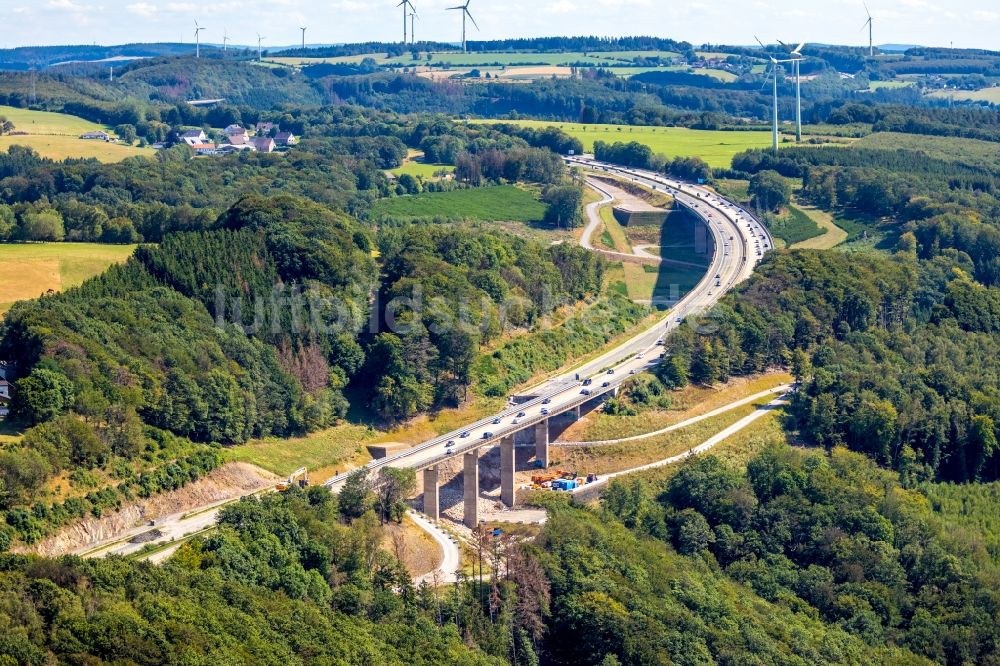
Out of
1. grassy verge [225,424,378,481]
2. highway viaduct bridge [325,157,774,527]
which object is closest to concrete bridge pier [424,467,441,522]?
highway viaduct bridge [325,157,774,527]

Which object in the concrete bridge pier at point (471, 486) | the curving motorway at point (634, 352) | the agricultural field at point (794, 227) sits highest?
the agricultural field at point (794, 227)

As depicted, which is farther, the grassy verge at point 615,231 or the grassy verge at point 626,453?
the grassy verge at point 615,231

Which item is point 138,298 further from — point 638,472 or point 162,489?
point 638,472

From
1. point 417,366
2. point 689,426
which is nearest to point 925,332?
point 689,426

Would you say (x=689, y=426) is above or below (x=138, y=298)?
below

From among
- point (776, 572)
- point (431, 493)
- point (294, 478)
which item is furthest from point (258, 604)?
point (776, 572)

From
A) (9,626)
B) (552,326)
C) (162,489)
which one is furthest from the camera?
(552,326)

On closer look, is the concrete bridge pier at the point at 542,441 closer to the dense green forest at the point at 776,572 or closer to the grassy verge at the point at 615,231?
the dense green forest at the point at 776,572

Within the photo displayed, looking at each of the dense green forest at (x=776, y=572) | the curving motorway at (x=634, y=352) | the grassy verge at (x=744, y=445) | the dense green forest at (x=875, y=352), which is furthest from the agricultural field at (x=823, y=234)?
the dense green forest at (x=776, y=572)
